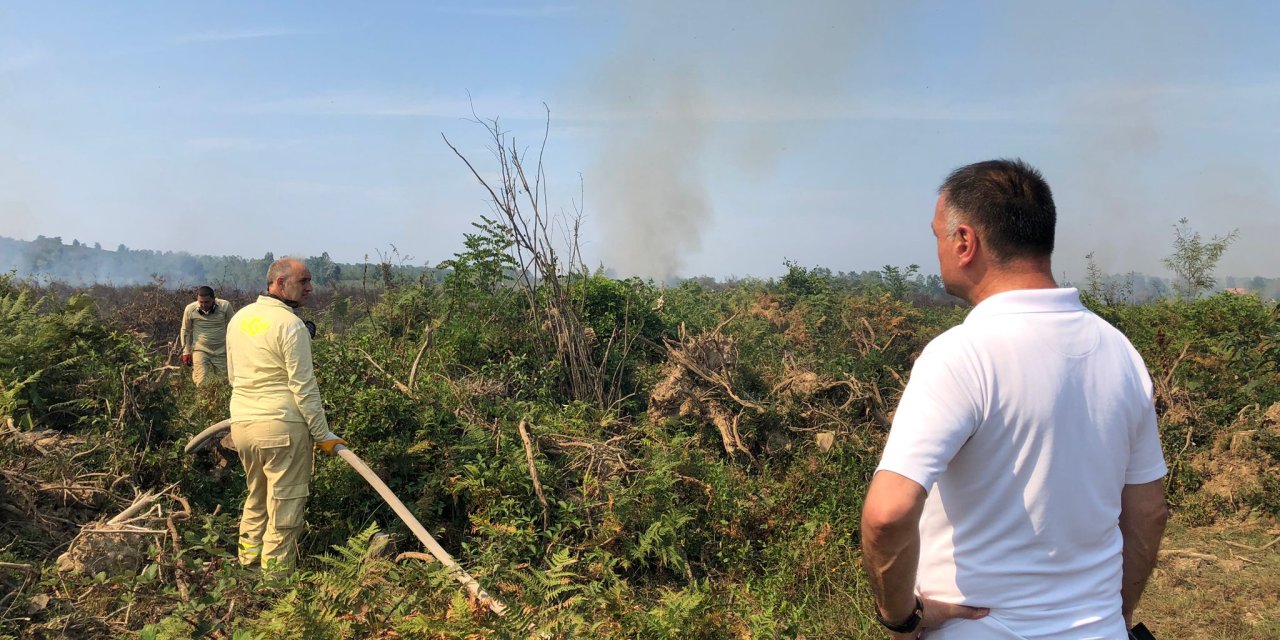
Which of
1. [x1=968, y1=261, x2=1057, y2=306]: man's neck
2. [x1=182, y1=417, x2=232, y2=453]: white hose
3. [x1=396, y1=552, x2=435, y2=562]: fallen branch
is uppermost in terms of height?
[x1=968, y1=261, x2=1057, y2=306]: man's neck

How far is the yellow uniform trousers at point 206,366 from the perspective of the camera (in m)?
8.06

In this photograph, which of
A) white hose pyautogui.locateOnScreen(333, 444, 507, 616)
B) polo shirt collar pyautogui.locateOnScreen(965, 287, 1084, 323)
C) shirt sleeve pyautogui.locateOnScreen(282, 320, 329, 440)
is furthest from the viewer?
shirt sleeve pyautogui.locateOnScreen(282, 320, 329, 440)

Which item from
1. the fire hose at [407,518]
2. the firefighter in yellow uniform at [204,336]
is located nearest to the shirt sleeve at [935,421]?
the fire hose at [407,518]

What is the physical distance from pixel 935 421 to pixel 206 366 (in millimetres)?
8502

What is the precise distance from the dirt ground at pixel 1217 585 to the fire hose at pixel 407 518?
3.86 metres

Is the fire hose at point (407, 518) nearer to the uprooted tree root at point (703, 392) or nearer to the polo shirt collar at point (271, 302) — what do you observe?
the polo shirt collar at point (271, 302)

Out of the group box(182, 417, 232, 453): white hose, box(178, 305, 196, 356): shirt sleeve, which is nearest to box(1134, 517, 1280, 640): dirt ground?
box(182, 417, 232, 453): white hose

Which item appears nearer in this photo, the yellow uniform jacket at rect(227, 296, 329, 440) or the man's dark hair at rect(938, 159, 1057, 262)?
the man's dark hair at rect(938, 159, 1057, 262)

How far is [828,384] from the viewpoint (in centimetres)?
701

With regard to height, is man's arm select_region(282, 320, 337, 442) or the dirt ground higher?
man's arm select_region(282, 320, 337, 442)

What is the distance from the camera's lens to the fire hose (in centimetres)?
341

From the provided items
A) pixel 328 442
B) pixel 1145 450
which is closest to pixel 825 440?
pixel 328 442

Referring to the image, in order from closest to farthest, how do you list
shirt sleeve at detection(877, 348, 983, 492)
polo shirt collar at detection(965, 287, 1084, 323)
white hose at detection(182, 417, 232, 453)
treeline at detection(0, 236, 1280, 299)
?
shirt sleeve at detection(877, 348, 983, 492) < polo shirt collar at detection(965, 287, 1084, 323) < white hose at detection(182, 417, 232, 453) < treeline at detection(0, 236, 1280, 299)

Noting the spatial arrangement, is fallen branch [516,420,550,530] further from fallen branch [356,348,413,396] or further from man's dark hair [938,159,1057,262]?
man's dark hair [938,159,1057,262]
